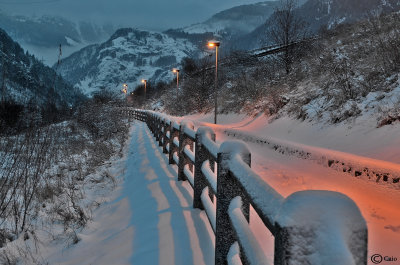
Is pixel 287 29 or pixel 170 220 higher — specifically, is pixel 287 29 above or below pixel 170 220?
above

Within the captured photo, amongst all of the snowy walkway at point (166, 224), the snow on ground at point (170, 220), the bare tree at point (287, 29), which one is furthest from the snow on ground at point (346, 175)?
the bare tree at point (287, 29)

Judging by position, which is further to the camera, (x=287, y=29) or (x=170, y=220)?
(x=287, y=29)

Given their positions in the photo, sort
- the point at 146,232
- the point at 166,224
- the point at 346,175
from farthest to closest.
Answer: the point at 346,175 → the point at 166,224 → the point at 146,232

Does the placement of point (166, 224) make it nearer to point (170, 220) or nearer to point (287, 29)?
point (170, 220)

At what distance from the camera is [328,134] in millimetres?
11109

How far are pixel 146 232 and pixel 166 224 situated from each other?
0.27 metres

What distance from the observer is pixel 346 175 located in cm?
678

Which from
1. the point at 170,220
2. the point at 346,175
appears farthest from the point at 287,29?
the point at 170,220

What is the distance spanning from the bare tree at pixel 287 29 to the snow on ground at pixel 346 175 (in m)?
9.61

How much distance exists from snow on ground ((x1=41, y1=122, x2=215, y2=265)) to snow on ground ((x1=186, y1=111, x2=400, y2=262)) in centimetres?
77

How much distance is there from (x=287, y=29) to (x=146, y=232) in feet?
66.2

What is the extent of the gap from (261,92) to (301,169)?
15609 mm

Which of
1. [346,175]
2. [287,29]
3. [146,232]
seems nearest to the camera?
[146,232]

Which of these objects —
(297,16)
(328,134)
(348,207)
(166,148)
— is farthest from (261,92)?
(348,207)
